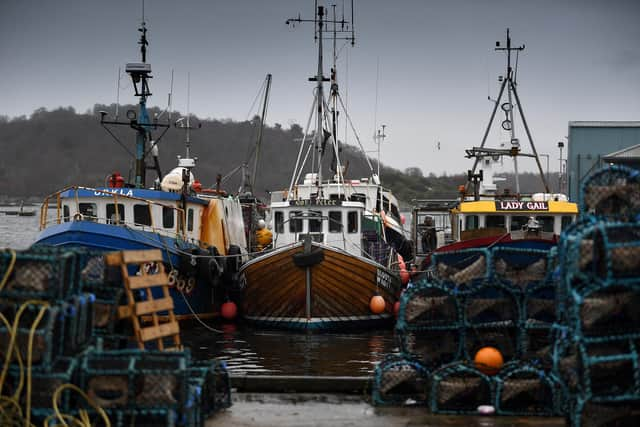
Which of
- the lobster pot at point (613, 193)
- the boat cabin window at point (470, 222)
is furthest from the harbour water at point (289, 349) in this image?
the lobster pot at point (613, 193)

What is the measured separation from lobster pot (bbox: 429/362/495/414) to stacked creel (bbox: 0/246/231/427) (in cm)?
226

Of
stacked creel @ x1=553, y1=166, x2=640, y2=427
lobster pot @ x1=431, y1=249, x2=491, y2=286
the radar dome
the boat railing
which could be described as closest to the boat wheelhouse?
the boat railing

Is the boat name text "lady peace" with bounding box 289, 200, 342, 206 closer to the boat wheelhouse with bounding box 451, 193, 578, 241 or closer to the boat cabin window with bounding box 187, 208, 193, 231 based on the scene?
the boat cabin window with bounding box 187, 208, 193, 231

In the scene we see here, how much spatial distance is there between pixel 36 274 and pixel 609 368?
4.46 metres

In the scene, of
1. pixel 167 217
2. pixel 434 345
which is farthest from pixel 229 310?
pixel 434 345

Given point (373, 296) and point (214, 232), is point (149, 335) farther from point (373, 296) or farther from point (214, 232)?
point (214, 232)

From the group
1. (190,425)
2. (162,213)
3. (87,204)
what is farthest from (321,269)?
(190,425)

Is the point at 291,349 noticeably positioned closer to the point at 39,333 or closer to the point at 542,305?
the point at 542,305

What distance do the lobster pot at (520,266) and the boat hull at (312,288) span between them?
324 inches

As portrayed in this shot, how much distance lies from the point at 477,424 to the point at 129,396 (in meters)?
2.99

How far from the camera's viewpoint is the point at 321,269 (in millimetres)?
16516

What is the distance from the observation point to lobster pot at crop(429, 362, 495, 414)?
738 centimetres

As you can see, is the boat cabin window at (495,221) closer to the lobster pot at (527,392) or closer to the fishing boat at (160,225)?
the fishing boat at (160,225)

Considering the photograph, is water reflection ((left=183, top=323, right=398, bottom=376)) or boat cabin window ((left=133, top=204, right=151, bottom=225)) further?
boat cabin window ((left=133, top=204, right=151, bottom=225))
